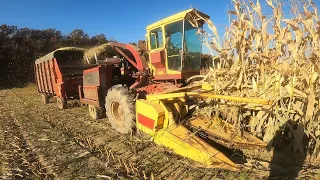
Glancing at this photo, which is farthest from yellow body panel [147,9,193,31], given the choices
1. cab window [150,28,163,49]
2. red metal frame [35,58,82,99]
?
red metal frame [35,58,82,99]

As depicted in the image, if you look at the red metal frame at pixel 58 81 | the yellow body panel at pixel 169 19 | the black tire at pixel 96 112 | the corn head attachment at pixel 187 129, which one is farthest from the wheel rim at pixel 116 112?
the red metal frame at pixel 58 81

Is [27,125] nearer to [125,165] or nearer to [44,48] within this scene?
[125,165]

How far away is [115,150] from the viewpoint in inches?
185

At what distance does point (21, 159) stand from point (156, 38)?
3.46 m

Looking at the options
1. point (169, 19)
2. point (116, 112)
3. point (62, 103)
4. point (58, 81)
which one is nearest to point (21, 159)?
point (116, 112)

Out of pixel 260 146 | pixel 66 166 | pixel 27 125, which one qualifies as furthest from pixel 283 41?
pixel 27 125

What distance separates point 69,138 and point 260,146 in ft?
11.6

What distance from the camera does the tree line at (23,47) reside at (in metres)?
22.6

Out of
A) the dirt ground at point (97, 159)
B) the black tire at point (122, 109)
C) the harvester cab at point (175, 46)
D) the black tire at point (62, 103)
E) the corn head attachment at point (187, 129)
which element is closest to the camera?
the dirt ground at point (97, 159)

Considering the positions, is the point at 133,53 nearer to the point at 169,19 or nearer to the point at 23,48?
the point at 169,19

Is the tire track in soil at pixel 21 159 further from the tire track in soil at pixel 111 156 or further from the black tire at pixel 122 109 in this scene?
the black tire at pixel 122 109

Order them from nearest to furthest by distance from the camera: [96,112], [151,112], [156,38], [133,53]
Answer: [151,112] → [156,38] → [133,53] → [96,112]

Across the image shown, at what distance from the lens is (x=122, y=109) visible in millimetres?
5617

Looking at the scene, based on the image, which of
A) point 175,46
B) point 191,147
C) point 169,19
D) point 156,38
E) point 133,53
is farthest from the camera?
point 133,53
